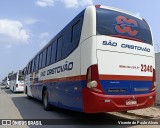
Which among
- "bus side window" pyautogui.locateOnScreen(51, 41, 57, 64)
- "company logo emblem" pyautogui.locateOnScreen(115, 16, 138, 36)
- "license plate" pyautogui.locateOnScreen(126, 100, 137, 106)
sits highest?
"company logo emblem" pyautogui.locateOnScreen(115, 16, 138, 36)

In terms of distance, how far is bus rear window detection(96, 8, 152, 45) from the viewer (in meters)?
7.64

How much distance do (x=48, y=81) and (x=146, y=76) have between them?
512 cm

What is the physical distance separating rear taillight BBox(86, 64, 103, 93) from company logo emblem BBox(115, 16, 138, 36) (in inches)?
60.2

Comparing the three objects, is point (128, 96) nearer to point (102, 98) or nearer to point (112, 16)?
point (102, 98)

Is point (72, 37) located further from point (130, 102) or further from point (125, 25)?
point (130, 102)

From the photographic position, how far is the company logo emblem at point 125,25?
25.9 ft

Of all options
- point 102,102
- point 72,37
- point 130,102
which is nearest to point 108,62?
point 102,102

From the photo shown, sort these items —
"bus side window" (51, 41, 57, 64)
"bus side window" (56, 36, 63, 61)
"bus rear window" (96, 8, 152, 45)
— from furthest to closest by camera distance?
1. "bus side window" (51, 41, 57, 64)
2. "bus side window" (56, 36, 63, 61)
3. "bus rear window" (96, 8, 152, 45)

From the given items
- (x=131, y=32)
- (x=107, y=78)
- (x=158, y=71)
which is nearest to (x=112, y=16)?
(x=131, y=32)

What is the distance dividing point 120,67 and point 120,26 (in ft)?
4.19

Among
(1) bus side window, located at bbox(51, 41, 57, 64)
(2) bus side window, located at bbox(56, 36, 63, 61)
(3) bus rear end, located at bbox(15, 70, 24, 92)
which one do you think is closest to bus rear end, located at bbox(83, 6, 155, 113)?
(2) bus side window, located at bbox(56, 36, 63, 61)

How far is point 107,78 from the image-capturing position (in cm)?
732

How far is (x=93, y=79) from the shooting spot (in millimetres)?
7125

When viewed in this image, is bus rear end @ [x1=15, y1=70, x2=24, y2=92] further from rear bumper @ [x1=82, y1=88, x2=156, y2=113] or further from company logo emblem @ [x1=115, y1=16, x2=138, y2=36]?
rear bumper @ [x1=82, y1=88, x2=156, y2=113]
